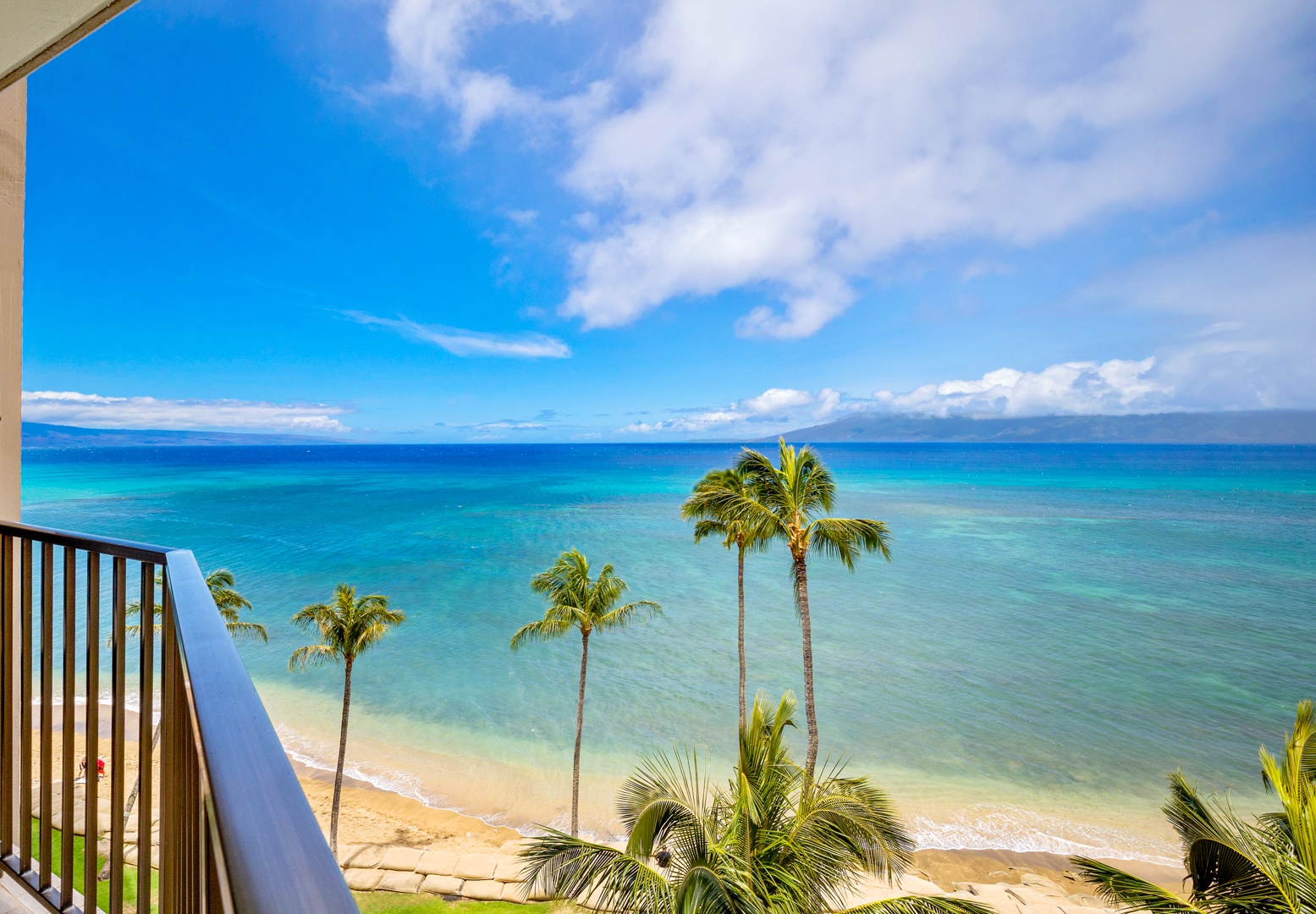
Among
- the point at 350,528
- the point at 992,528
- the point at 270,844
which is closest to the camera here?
the point at 270,844

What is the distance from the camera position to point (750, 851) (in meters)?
5.05

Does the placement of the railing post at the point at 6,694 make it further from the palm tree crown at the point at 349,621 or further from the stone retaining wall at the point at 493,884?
the palm tree crown at the point at 349,621

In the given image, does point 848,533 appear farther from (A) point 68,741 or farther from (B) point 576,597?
(A) point 68,741

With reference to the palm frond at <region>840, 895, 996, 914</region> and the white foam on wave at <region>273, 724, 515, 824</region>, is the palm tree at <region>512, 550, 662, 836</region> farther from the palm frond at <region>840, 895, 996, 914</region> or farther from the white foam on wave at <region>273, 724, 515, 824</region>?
the palm frond at <region>840, 895, 996, 914</region>

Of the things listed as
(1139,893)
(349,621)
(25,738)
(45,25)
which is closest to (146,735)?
(25,738)

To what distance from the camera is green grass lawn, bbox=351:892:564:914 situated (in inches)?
353

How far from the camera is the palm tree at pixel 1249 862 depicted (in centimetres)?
440

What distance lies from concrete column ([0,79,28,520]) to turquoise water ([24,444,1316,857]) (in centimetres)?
1300

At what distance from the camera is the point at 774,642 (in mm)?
24953

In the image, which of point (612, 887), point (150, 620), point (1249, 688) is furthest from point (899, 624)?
point (150, 620)

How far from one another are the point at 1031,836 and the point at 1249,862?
382 inches

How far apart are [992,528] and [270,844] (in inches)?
2242

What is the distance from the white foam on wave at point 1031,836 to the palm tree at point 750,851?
9038mm

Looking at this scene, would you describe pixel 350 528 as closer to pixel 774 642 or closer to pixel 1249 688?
pixel 774 642
